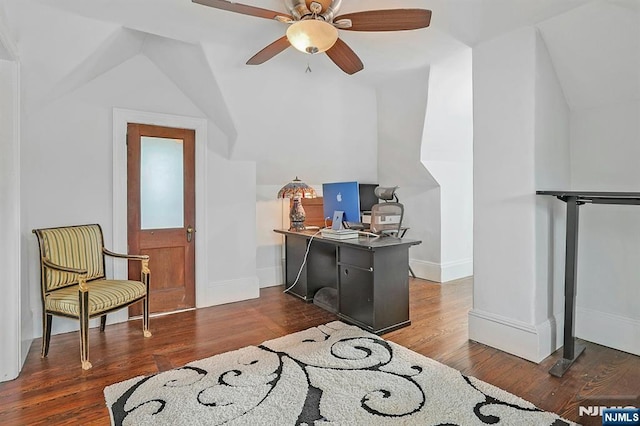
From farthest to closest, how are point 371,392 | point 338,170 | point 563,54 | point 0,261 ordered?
point 338,170 < point 563,54 < point 0,261 < point 371,392

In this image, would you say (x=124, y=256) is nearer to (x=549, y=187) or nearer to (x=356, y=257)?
(x=356, y=257)

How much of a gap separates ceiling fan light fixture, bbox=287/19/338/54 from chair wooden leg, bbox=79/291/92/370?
2344 millimetres

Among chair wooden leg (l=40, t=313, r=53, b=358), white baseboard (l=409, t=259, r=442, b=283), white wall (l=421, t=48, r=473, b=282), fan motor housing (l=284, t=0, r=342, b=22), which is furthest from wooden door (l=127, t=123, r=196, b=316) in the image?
white baseboard (l=409, t=259, r=442, b=283)

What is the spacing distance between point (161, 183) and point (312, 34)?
2443mm

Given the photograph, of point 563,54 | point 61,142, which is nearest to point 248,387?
point 61,142

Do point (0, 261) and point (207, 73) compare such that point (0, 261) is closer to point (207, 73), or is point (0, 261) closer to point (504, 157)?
point (207, 73)

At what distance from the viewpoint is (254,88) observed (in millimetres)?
3795

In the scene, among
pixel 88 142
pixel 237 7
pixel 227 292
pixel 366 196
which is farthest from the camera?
pixel 366 196

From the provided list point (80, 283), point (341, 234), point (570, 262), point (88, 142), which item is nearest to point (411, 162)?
point (341, 234)

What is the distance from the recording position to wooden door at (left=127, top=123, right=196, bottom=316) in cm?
371

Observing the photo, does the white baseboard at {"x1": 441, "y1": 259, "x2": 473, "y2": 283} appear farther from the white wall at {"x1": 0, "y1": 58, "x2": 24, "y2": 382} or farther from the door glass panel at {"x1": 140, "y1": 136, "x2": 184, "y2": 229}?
the white wall at {"x1": 0, "y1": 58, "x2": 24, "y2": 382}

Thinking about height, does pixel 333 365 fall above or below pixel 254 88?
below

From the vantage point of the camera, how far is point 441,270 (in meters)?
5.09

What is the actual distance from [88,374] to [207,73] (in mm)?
2717
